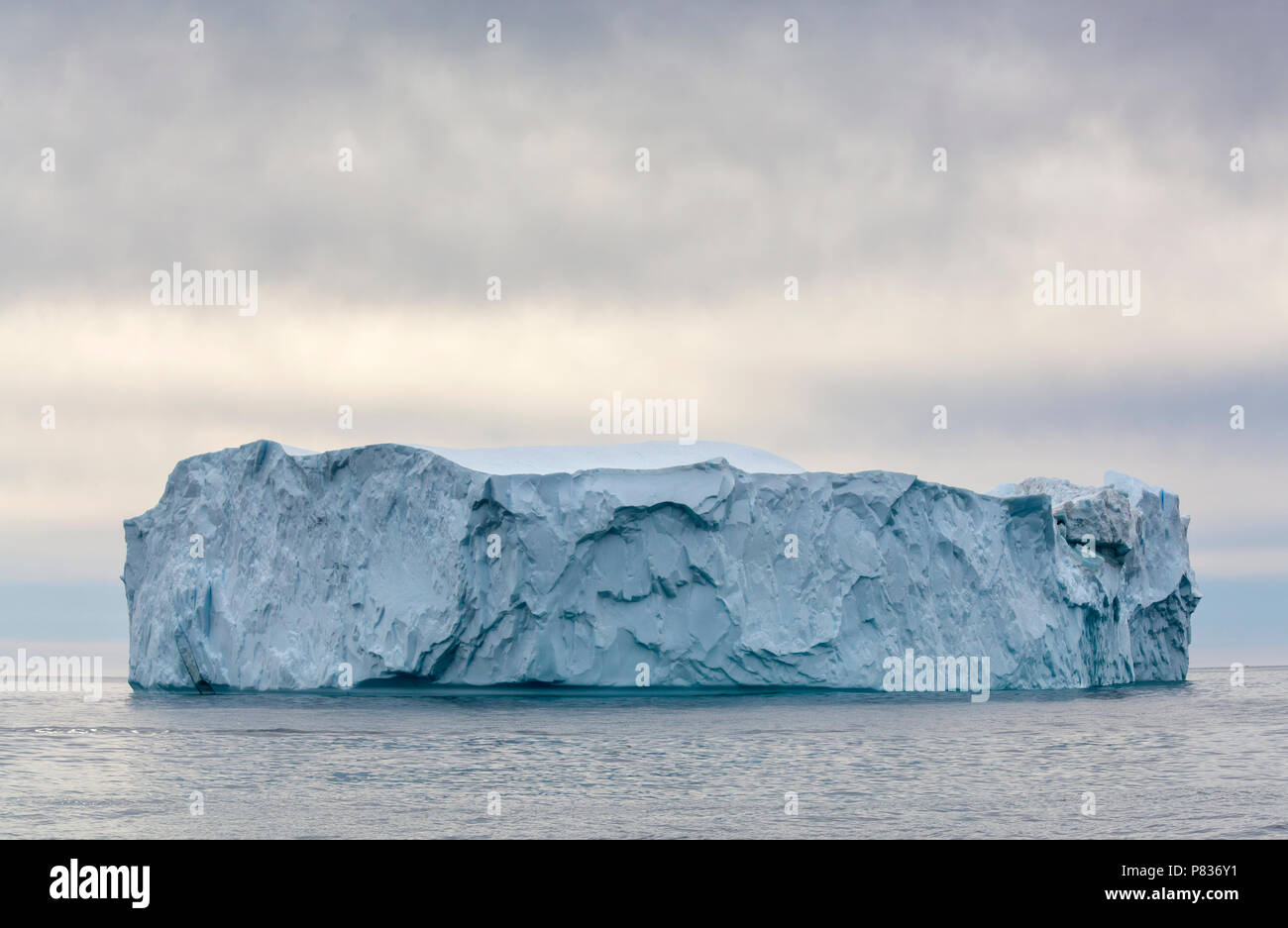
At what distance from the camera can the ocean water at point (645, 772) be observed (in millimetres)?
8992

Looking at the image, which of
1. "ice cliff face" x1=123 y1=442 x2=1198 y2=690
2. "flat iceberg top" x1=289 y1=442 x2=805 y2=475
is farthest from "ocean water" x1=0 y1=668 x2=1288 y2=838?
"flat iceberg top" x1=289 y1=442 x2=805 y2=475

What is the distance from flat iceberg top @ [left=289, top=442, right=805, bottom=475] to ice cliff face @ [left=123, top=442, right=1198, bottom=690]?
0.85 metres

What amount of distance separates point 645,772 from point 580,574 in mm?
7859

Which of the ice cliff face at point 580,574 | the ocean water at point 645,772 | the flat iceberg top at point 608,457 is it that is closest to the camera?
the ocean water at point 645,772

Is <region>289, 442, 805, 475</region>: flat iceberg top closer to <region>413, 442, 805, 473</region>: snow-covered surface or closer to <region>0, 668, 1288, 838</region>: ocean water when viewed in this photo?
<region>413, 442, 805, 473</region>: snow-covered surface

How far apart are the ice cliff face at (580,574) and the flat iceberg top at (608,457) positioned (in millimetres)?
854

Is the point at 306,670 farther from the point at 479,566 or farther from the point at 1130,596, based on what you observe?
the point at 1130,596

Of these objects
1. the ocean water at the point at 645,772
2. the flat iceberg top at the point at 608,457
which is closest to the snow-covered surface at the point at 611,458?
the flat iceberg top at the point at 608,457

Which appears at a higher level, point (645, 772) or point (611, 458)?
point (611, 458)

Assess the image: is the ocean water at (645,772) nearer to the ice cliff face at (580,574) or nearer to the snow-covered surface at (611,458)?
the ice cliff face at (580,574)

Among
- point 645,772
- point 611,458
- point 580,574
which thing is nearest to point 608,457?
point 611,458

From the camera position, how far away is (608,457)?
21172mm

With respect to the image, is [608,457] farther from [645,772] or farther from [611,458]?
[645,772]
